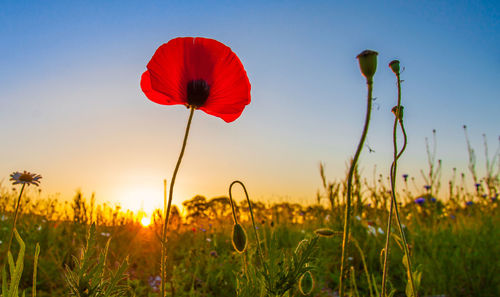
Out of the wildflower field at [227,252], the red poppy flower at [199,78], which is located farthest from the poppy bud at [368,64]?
the wildflower field at [227,252]

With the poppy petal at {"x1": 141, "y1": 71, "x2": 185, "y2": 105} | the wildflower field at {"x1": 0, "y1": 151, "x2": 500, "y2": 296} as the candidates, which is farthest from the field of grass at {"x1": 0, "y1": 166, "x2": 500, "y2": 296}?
the poppy petal at {"x1": 141, "y1": 71, "x2": 185, "y2": 105}

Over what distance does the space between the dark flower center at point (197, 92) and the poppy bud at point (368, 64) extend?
51 cm

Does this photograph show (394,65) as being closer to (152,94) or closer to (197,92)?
(197,92)

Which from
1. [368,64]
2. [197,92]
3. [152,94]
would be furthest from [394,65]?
[152,94]

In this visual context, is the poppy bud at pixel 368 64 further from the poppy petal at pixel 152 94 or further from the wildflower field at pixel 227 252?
the wildflower field at pixel 227 252

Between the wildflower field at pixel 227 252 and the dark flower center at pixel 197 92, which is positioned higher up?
the dark flower center at pixel 197 92

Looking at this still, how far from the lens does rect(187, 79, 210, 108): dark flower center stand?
0.96 meters

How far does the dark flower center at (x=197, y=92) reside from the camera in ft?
3.16

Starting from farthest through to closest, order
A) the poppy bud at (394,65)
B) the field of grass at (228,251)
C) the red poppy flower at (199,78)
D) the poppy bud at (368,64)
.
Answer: the field of grass at (228,251), the red poppy flower at (199,78), the poppy bud at (394,65), the poppy bud at (368,64)

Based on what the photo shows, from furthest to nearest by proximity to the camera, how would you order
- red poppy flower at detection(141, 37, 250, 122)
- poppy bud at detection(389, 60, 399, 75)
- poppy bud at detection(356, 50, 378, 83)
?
1. red poppy flower at detection(141, 37, 250, 122)
2. poppy bud at detection(389, 60, 399, 75)
3. poppy bud at detection(356, 50, 378, 83)

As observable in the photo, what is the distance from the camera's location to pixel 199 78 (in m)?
0.98

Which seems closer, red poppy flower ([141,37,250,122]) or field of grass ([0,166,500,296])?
red poppy flower ([141,37,250,122])

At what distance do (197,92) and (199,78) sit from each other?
0.04 m

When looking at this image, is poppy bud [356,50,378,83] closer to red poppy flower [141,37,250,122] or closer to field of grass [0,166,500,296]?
red poppy flower [141,37,250,122]
